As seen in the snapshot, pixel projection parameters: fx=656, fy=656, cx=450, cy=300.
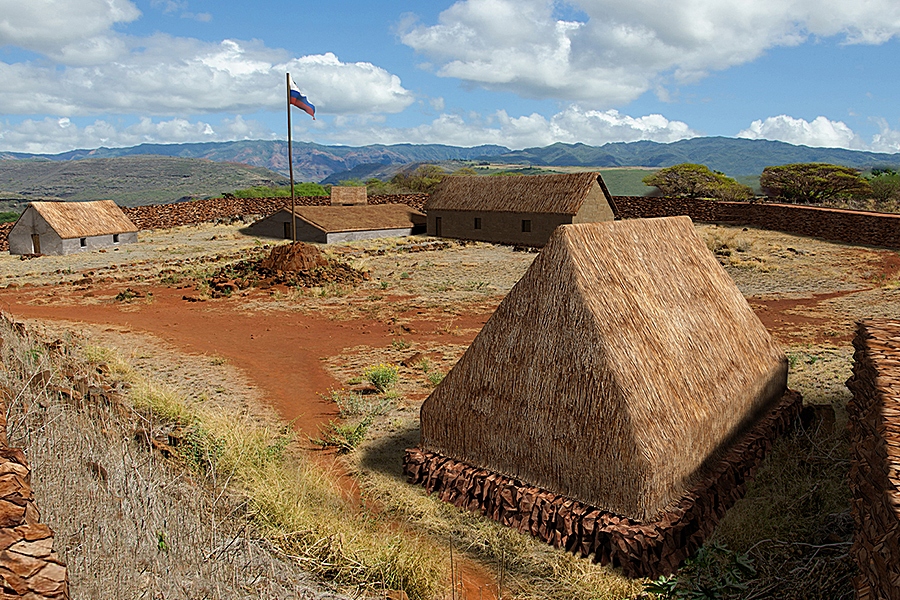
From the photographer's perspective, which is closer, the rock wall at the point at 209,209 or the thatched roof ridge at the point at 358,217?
the thatched roof ridge at the point at 358,217

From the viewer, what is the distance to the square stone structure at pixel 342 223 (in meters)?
35.0

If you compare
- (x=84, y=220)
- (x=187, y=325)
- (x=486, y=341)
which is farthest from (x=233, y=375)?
(x=84, y=220)

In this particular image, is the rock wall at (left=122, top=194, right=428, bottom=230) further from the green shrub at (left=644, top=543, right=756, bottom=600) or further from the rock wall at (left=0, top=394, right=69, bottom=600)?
the rock wall at (left=0, top=394, right=69, bottom=600)

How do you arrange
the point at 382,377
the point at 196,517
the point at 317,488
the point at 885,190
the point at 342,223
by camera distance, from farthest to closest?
the point at 885,190 < the point at 342,223 < the point at 382,377 < the point at 317,488 < the point at 196,517

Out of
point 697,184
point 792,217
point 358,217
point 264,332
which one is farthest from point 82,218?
point 697,184

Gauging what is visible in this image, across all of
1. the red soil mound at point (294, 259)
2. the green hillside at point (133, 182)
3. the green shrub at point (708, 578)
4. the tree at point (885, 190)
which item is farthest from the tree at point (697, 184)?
the green hillside at point (133, 182)

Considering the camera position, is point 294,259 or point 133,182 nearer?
point 294,259

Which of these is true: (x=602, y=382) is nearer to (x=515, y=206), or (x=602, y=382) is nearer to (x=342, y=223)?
(x=515, y=206)

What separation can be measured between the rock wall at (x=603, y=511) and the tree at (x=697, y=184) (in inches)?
2231

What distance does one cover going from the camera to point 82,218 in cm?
3281

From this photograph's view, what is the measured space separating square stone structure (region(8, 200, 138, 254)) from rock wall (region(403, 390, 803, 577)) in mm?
29848

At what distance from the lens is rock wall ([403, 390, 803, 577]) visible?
18.1 feet

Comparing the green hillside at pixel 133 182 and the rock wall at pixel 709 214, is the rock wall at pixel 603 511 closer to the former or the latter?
the rock wall at pixel 709 214

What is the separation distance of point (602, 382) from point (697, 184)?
210ft
